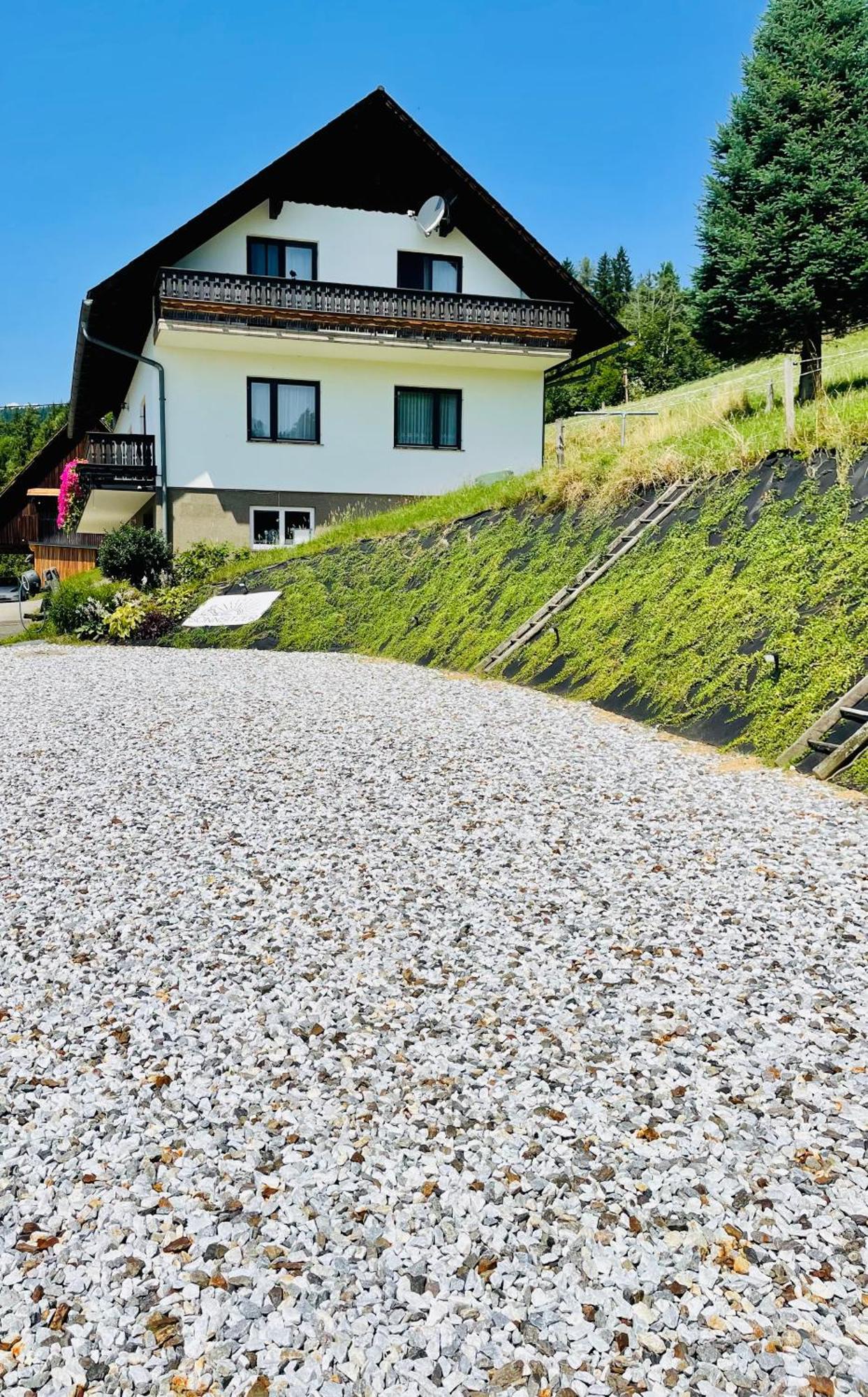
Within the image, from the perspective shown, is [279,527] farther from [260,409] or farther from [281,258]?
[281,258]

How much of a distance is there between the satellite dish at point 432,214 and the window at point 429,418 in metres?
4.06

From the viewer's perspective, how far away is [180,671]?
1470cm

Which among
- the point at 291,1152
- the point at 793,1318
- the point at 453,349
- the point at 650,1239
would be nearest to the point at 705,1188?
the point at 650,1239

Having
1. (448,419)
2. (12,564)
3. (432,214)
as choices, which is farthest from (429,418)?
(12,564)

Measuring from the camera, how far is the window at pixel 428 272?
26.2 meters

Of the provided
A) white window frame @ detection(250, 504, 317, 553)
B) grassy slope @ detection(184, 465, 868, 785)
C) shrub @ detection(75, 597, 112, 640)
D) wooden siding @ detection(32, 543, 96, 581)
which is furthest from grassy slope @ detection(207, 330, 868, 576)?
wooden siding @ detection(32, 543, 96, 581)

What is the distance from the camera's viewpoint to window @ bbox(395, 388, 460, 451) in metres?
26.2

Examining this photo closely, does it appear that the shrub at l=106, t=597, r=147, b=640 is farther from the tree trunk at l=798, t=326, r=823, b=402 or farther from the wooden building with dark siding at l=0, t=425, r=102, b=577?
the wooden building with dark siding at l=0, t=425, r=102, b=577

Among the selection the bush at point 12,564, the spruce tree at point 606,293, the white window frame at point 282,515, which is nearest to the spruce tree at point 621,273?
the spruce tree at point 606,293

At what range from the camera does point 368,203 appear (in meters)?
25.6

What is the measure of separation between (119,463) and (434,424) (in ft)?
27.4

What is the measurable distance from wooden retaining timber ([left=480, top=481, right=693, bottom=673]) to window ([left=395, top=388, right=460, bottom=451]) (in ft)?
45.8

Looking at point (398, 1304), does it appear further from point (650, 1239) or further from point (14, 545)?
point (14, 545)

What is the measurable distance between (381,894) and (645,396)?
61.2 meters
